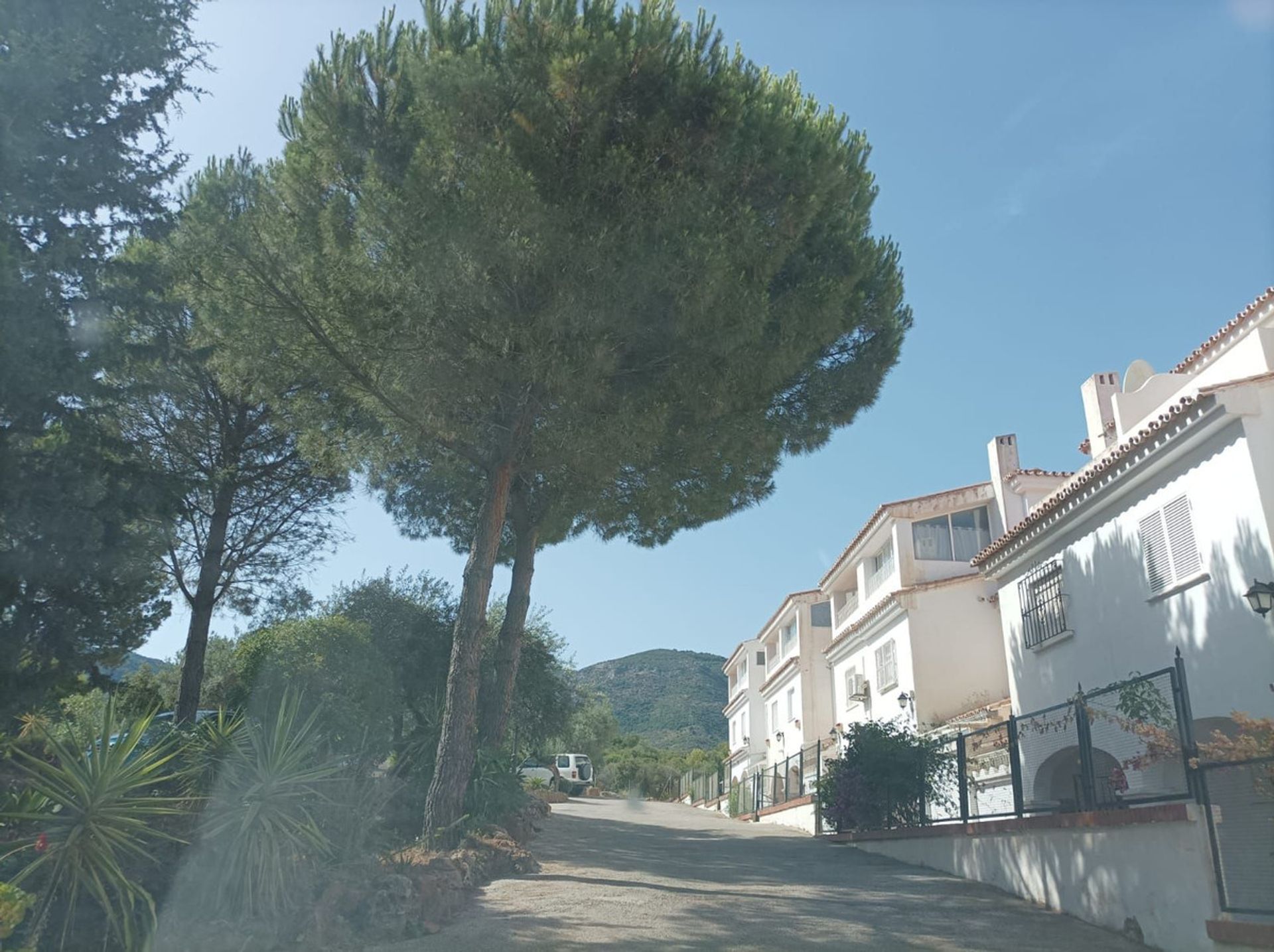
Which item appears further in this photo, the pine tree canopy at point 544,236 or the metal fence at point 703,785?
the metal fence at point 703,785

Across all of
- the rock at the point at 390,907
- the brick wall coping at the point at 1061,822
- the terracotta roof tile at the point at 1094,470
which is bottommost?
the rock at the point at 390,907

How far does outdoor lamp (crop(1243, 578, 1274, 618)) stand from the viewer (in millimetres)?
10055

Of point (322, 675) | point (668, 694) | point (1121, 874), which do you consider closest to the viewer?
point (1121, 874)

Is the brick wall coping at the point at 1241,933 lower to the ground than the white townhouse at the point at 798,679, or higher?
lower

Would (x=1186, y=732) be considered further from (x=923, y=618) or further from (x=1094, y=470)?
(x=923, y=618)

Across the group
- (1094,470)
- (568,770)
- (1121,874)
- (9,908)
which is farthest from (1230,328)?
(568,770)

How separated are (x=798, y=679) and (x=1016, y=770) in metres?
25.6

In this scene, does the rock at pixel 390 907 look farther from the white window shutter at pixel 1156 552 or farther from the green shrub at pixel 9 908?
the white window shutter at pixel 1156 552

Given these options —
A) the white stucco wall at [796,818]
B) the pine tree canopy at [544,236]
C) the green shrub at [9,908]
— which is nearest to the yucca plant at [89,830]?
the green shrub at [9,908]

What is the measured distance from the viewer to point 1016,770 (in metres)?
10.4

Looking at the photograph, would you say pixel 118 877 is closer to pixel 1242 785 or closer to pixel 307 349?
pixel 307 349

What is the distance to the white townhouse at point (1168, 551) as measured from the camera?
1085 centimetres

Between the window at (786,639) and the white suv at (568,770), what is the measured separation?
10129 millimetres

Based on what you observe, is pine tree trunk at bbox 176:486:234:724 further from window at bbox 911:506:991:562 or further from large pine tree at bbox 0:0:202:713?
window at bbox 911:506:991:562
